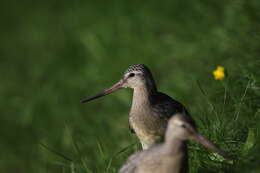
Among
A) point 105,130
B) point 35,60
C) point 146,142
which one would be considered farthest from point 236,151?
point 35,60

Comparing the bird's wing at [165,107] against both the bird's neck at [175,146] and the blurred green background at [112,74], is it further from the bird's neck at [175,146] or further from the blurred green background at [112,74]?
the bird's neck at [175,146]

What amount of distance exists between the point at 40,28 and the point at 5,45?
95 centimetres

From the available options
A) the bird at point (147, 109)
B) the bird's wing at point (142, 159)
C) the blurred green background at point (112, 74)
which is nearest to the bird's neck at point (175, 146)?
the bird's wing at point (142, 159)

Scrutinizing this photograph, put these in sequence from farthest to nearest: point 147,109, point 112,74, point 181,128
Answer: point 112,74 < point 147,109 < point 181,128

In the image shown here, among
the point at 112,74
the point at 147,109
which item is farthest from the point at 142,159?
the point at 112,74

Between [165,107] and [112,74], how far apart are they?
460 centimetres

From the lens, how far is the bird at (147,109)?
5.11 m

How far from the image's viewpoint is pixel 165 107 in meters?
5.22

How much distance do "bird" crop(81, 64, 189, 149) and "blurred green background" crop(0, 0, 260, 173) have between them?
312 mm

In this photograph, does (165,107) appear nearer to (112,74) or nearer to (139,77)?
(139,77)

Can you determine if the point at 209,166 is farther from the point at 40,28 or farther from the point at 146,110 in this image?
the point at 40,28

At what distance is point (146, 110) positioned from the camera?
5.21m

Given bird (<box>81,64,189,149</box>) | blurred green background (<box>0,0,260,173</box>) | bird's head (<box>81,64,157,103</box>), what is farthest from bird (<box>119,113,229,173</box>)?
bird's head (<box>81,64,157,103</box>)

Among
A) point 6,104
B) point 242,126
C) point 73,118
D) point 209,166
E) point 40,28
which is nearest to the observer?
point 209,166
